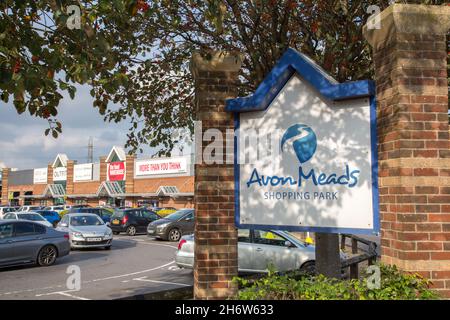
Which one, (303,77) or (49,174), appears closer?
(303,77)

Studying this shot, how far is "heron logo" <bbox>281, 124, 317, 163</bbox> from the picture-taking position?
4.85m

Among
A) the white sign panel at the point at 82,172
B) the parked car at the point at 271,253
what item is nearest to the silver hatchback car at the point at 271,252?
the parked car at the point at 271,253

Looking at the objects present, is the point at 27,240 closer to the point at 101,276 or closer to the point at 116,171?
the point at 101,276

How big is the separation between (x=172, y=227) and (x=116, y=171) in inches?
1389

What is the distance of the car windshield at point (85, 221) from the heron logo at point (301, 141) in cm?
1511

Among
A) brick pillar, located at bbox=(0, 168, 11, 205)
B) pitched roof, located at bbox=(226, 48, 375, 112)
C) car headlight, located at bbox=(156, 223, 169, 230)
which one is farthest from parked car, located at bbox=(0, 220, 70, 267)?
brick pillar, located at bbox=(0, 168, 11, 205)

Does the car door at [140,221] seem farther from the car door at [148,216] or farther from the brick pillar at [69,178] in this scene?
the brick pillar at [69,178]

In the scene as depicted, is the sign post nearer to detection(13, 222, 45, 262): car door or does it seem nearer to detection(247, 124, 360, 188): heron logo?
detection(247, 124, 360, 188): heron logo

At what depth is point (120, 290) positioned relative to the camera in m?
9.73

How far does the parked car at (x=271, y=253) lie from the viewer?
10781 mm

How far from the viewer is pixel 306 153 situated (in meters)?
4.87

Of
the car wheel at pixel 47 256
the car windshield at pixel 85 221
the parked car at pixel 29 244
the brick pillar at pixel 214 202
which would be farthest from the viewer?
the car windshield at pixel 85 221

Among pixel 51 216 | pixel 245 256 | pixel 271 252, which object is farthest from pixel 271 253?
pixel 51 216
